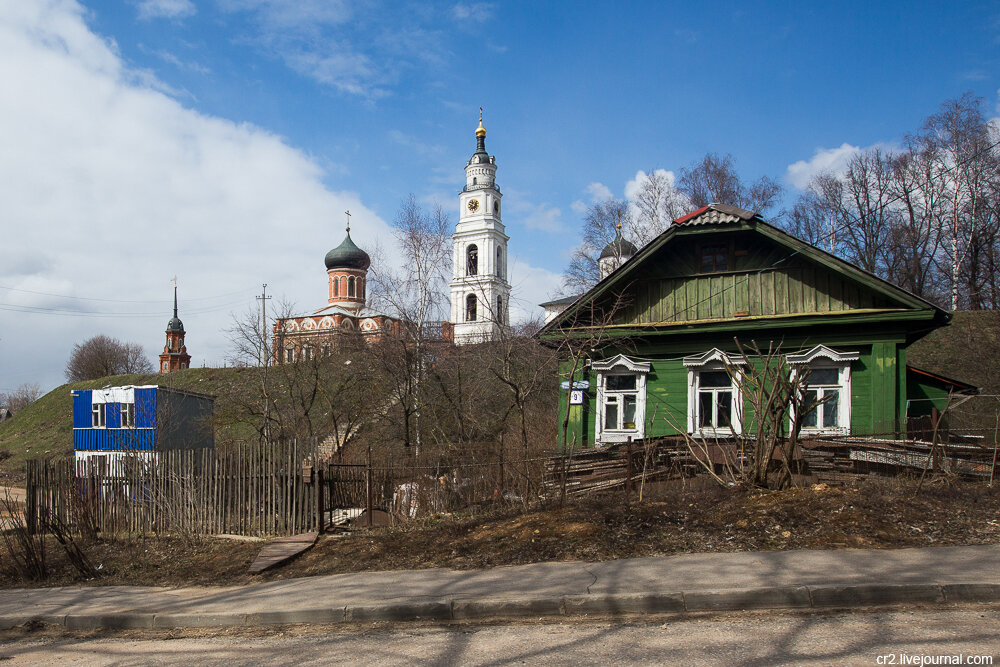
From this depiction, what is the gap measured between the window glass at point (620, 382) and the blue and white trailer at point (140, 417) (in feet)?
66.1

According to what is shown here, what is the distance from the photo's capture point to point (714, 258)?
16734 mm

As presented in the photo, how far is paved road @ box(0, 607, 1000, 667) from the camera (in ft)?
17.7

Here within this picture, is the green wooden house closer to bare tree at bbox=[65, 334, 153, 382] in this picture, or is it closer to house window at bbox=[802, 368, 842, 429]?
house window at bbox=[802, 368, 842, 429]

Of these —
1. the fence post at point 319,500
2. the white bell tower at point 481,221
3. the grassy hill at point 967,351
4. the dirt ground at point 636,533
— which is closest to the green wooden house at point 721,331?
the dirt ground at point 636,533

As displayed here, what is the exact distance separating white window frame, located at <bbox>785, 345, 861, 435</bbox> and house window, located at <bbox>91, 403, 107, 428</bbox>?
31.1 m

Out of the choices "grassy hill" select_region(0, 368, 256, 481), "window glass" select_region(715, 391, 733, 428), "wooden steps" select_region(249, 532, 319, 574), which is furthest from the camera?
"grassy hill" select_region(0, 368, 256, 481)

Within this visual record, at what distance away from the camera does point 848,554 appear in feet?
26.2

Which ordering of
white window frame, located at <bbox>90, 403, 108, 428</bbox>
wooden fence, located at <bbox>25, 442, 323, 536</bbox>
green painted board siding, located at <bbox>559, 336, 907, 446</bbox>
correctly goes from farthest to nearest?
white window frame, located at <bbox>90, 403, 108, 428</bbox>
green painted board siding, located at <bbox>559, 336, 907, 446</bbox>
wooden fence, located at <bbox>25, 442, 323, 536</bbox>

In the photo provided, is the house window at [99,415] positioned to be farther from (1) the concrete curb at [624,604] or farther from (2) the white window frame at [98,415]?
(1) the concrete curb at [624,604]

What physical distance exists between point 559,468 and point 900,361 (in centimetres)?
753

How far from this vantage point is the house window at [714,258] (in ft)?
54.6

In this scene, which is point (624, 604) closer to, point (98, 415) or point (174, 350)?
point (98, 415)

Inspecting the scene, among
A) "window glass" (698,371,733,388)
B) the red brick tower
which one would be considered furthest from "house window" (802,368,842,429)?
the red brick tower

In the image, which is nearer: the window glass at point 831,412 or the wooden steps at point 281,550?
the wooden steps at point 281,550
